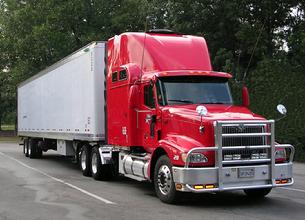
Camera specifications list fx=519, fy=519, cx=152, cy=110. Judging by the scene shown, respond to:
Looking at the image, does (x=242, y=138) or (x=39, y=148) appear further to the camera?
(x=39, y=148)

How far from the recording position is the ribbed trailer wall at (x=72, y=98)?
14.8 m

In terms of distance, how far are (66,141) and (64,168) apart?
3.75 feet

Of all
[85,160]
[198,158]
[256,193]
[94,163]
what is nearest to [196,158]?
[198,158]

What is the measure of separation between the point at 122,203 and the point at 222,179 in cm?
215

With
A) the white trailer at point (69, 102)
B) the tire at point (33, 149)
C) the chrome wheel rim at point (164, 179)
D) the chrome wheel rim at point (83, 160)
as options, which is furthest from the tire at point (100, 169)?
the tire at point (33, 149)

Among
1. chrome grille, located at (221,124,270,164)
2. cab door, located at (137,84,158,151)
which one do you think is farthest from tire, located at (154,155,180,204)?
chrome grille, located at (221,124,270,164)

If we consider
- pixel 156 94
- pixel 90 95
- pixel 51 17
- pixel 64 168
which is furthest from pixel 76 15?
pixel 156 94

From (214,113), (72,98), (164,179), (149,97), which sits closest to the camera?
(214,113)

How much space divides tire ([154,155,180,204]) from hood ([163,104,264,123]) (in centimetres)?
93

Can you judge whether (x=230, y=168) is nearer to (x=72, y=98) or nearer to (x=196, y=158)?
(x=196, y=158)

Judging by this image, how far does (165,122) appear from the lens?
11.0m

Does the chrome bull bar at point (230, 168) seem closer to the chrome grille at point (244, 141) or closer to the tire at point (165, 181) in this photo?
the chrome grille at point (244, 141)

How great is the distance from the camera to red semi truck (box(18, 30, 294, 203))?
32.2ft

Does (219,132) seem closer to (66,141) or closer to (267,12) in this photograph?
(66,141)
